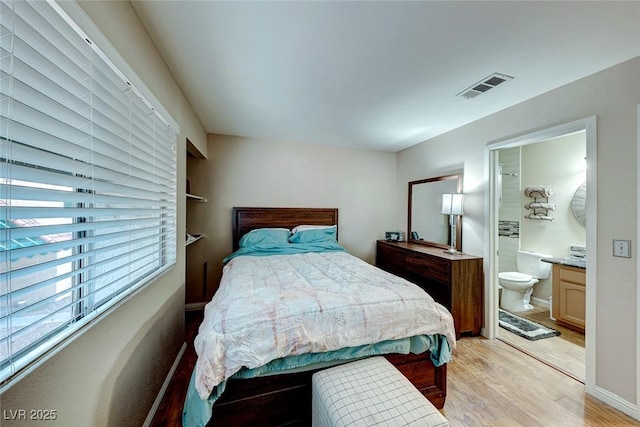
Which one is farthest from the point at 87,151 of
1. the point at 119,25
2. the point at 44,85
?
the point at 119,25

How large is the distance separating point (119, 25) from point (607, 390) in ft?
12.3

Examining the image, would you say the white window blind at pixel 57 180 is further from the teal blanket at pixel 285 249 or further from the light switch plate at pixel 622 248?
the light switch plate at pixel 622 248

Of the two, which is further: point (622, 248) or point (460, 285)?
point (460, 285)

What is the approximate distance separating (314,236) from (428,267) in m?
1.53

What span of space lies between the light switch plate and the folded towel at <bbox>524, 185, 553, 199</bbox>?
2.15m

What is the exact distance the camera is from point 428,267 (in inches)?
116

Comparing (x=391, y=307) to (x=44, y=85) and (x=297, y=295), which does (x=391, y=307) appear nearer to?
(x=297, y=295)

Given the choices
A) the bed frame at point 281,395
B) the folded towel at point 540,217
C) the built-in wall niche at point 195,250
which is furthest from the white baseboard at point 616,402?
the built-in wall niche at point 195,250

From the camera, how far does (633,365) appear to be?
1.65 metres

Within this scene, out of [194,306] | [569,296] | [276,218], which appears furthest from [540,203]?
[194,306]

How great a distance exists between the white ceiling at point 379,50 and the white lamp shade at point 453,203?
96cm

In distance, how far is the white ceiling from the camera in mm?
1312

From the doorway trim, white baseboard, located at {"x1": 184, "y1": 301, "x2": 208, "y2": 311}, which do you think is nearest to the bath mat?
the doorway trim

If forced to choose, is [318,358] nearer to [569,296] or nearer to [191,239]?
[191,239]
